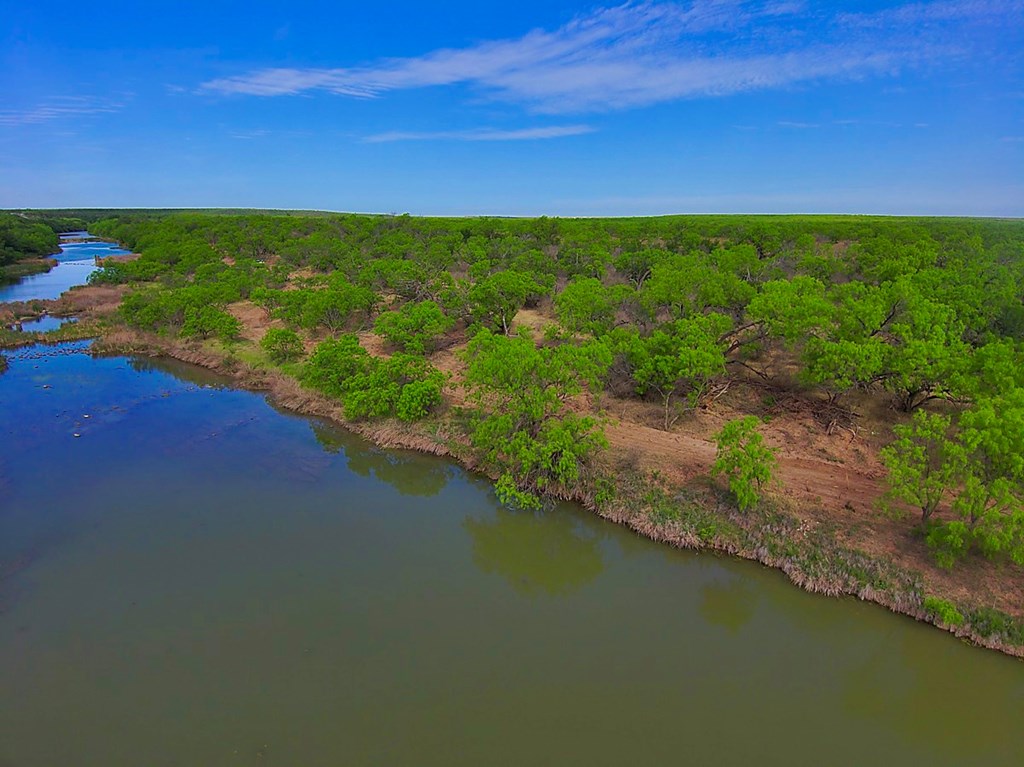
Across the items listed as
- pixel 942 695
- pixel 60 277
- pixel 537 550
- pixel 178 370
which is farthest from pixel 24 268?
pixel 942 695

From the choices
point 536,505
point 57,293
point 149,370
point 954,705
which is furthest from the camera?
point 57,293

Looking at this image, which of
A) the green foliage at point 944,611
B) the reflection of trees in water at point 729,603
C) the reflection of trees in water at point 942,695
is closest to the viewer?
the reflection of trees in water at point 942,695

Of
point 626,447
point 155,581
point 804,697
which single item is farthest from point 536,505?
point 155,581

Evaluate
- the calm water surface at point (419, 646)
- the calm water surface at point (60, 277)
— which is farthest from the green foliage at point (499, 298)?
the calm water surface at point (60, 277)

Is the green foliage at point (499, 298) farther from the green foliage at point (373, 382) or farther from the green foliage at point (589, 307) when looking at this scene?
the green foliage at point (373, 382)

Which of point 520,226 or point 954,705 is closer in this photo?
point 954,705

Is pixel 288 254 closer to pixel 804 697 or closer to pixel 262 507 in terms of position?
pixel 262 507
